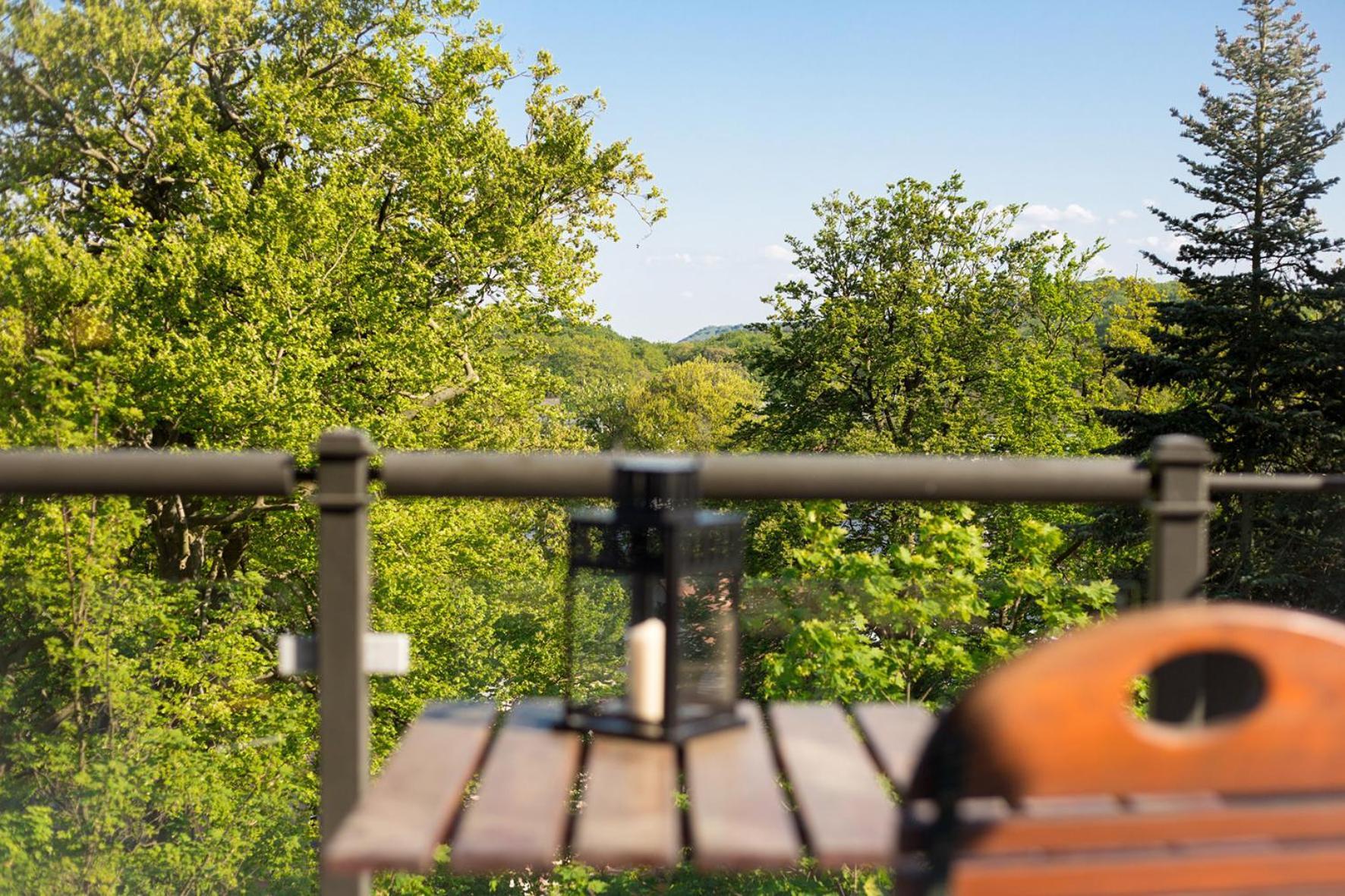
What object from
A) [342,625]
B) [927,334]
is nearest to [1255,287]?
[927,334]

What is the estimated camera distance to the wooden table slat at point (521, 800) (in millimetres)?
961

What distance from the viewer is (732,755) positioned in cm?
122

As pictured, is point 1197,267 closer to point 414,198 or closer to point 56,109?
point 414,198

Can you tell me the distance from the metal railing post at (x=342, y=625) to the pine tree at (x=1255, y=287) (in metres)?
18.6

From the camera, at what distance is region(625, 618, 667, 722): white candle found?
4.19 feet

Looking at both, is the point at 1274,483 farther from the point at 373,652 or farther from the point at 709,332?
the point at 709,332

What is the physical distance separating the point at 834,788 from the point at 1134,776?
0.43m

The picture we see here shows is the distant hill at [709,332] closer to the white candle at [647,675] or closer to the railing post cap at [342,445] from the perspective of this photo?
the railing post cap at [342,445]

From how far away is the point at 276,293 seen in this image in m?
12.9

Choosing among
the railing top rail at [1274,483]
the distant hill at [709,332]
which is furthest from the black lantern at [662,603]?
the distant hill at [709,332]

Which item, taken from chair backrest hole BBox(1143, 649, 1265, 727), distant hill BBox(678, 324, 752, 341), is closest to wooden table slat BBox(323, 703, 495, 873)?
chair backrest hole BBox(1143, 649, 1265, 727)

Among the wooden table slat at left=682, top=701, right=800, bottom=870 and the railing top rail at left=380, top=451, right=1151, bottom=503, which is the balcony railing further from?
the wooden table slat at left=682, top=701, right=800, bottom=870

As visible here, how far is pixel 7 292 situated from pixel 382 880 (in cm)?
758

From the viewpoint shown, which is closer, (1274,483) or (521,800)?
(521,800)
